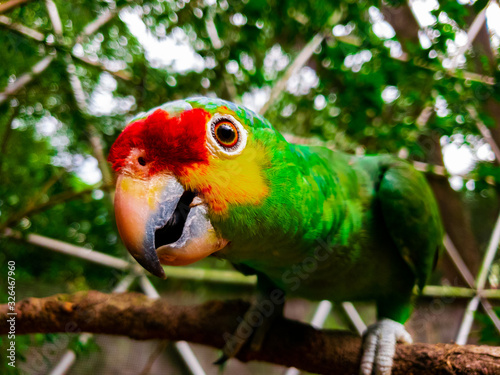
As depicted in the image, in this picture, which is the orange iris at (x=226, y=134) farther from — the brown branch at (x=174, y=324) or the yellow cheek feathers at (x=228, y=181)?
the brown branch at (x=174, y=324)

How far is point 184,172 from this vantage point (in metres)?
0.94

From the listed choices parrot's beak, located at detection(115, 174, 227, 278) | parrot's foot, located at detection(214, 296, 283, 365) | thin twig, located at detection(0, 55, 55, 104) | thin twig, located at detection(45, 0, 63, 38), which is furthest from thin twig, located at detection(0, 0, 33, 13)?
parrot's foot, located at detection(214, 296, 283, 365)

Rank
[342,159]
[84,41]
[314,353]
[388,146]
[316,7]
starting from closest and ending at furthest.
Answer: [314,353]
[342,159]
[84,41]
[316,7]
[388,146]

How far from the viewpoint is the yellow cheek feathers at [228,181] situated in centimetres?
94

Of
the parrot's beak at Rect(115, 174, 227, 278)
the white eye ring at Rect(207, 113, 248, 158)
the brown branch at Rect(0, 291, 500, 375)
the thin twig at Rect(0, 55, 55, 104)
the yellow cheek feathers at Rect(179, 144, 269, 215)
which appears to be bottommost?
the brown branch at Rect(0, 291, 500, 375)

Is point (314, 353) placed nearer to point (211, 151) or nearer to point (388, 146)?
point (211, 151)

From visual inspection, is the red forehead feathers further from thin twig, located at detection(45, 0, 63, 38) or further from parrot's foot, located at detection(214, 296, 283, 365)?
thin twig, located at detection(45, 0, 63, 38)

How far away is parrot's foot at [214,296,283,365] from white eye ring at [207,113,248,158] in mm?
951

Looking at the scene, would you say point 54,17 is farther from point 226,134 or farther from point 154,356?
point 154,356

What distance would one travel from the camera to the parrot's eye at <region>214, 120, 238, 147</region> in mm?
976

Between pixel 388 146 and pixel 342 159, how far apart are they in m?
0.78

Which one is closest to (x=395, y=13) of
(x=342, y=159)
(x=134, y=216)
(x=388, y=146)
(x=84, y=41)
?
(x=388, y=146)

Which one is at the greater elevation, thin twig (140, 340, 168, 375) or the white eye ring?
the white eye ring

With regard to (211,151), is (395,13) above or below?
above
